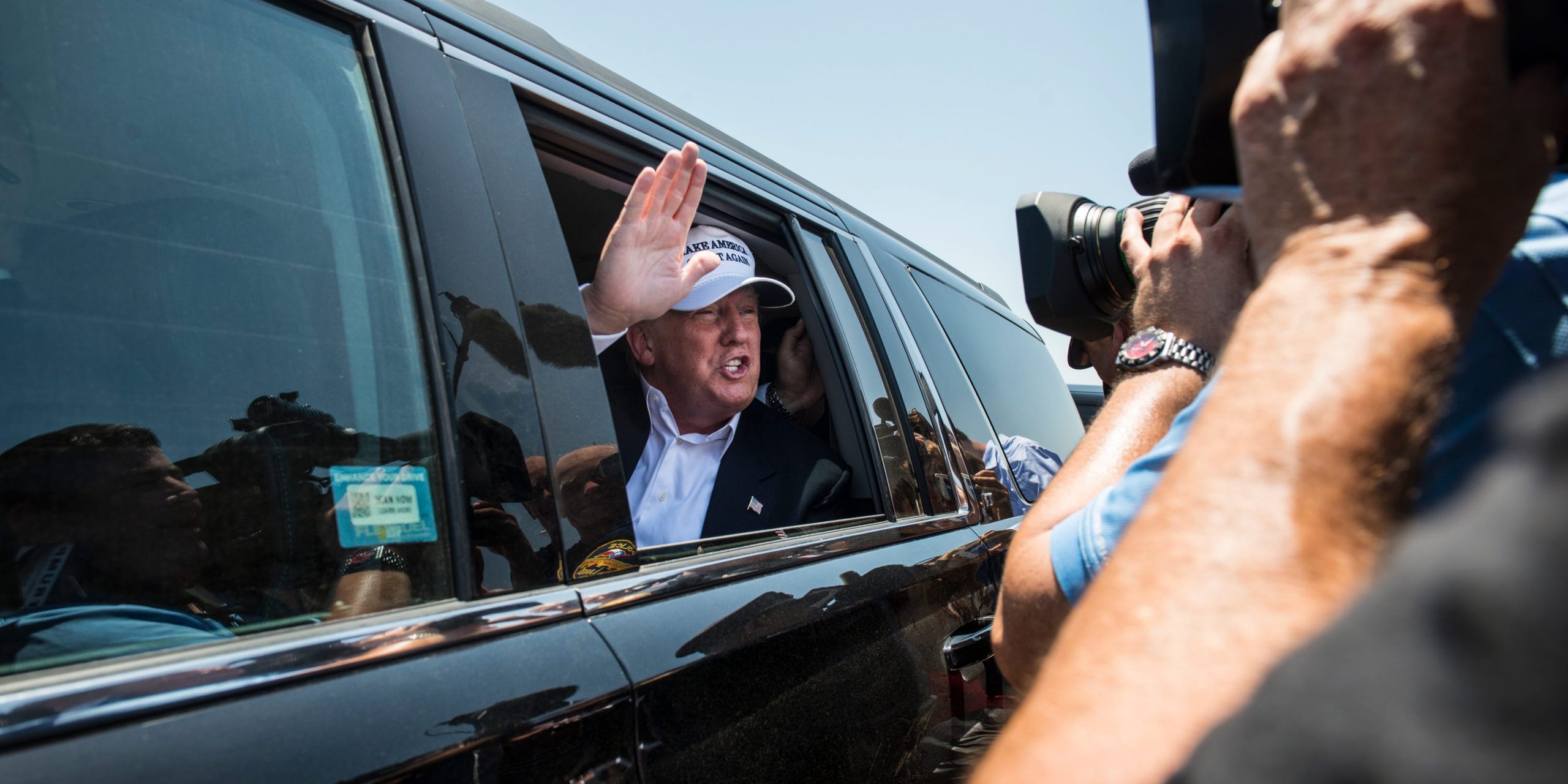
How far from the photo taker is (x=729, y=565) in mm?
1396

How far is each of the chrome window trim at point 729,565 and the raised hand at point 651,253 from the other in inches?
27.9

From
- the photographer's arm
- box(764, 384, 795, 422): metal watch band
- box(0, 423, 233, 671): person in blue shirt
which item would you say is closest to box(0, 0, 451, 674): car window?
box(0, 423, 233, 671): person in blue shirt

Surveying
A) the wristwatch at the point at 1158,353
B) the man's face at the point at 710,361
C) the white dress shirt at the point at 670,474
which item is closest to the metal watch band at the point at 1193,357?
the wristwatch at the point at 1158,353

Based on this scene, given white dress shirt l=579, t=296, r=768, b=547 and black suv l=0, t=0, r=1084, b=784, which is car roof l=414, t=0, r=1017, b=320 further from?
white dress shirt l=579, t=296, r=768, b=547

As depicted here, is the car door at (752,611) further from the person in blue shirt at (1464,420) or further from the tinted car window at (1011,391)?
Answer: the tinted car window at (1011,391)

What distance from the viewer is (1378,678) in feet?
1.03

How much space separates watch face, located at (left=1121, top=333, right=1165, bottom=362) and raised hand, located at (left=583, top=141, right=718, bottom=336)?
935 mm

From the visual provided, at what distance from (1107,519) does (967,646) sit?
997mm

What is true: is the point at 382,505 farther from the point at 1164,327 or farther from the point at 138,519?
the point at 1164,327

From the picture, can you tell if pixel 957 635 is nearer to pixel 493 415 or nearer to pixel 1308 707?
pixel 493 415

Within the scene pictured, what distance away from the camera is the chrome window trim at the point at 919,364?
243cm

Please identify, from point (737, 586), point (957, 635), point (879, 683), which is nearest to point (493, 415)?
point (737, 586)

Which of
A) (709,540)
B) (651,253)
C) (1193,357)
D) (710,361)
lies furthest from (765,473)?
(1193,357)

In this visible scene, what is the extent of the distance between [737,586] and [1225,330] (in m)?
0.75
